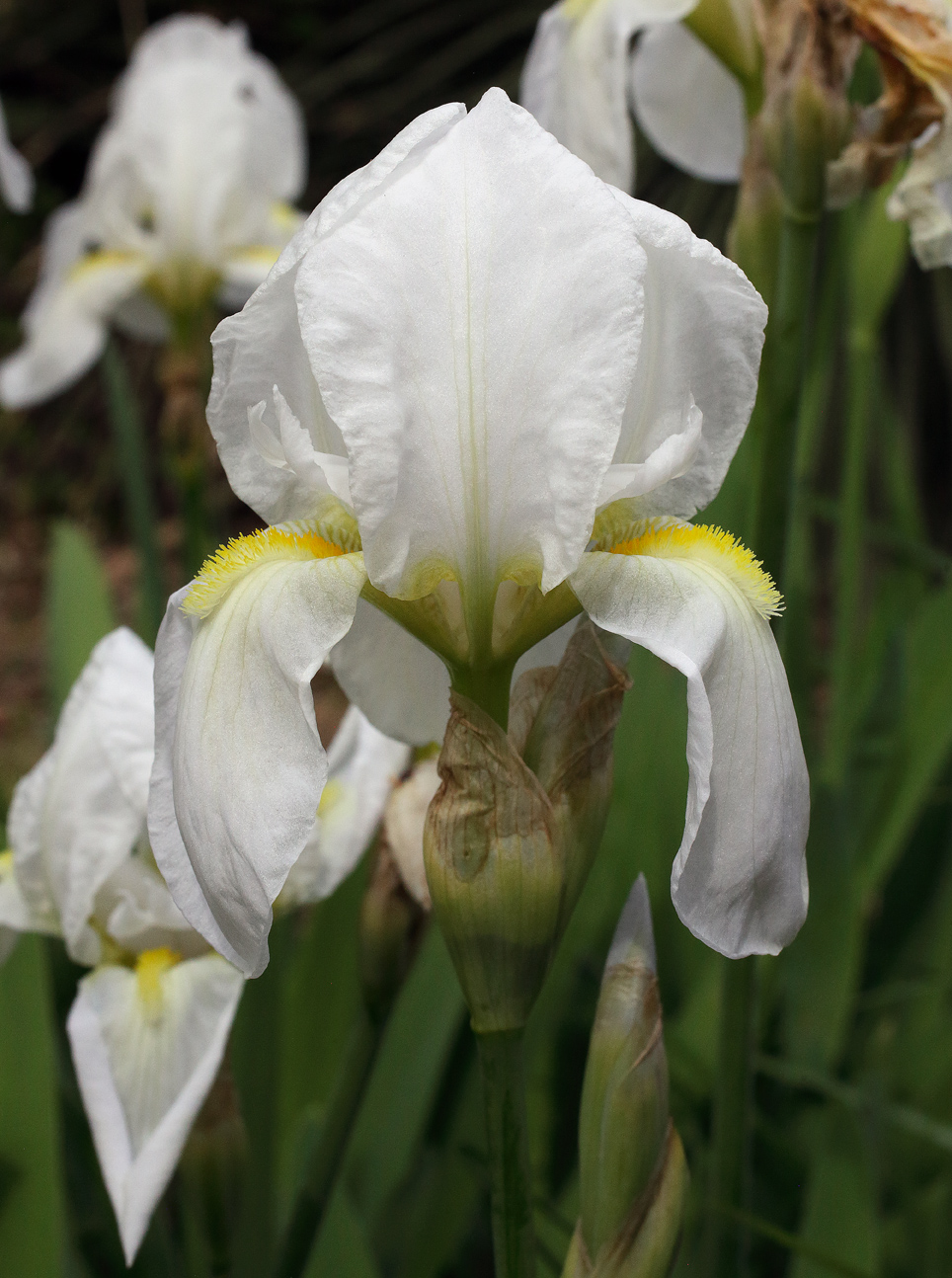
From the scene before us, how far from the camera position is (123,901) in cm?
75

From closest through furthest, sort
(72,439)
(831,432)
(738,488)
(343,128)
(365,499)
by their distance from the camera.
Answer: (365,499) → (738,488) → (831,432) → (343,128) → (72,439)

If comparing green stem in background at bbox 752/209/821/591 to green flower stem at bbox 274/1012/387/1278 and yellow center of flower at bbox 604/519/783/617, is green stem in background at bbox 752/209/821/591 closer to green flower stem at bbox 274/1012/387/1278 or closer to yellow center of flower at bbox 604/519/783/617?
yellow center of flower at bbox 604/519/783/617

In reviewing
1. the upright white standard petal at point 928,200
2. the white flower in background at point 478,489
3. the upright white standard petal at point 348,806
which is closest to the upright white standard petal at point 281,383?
the white flower in background at point 478,489

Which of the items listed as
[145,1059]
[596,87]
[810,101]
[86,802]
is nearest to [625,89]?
[596,87]

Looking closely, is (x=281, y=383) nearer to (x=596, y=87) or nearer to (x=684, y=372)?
(x=684, y=372)

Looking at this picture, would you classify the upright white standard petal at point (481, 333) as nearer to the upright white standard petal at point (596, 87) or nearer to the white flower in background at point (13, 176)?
the upright white standard petal at point (596, 87)

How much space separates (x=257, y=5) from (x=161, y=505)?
4.70 ft

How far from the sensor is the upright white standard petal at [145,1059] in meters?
0.62

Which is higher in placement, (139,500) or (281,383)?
(281,383)

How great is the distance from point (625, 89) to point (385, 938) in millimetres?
664

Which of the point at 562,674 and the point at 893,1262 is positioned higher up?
the point at 562,674

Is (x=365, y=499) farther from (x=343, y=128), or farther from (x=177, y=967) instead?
(x=343, y=128)

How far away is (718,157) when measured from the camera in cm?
112

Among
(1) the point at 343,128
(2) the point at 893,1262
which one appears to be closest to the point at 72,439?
(1) the point at 343,128
